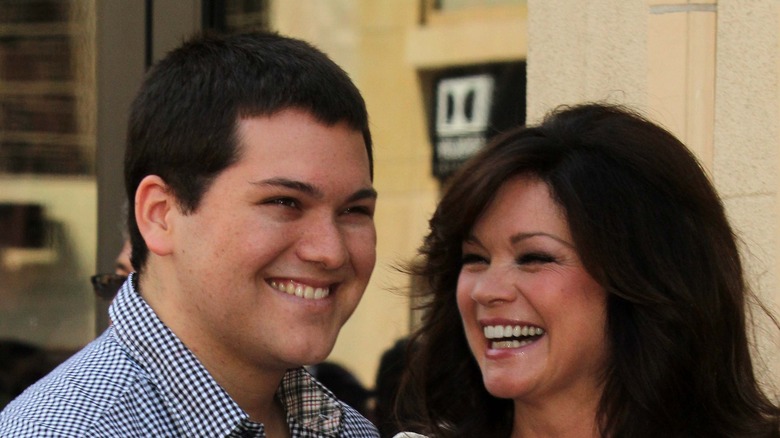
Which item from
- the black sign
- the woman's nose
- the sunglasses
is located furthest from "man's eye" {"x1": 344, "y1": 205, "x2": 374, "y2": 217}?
the black sign

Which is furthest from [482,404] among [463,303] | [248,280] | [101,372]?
[101,372]

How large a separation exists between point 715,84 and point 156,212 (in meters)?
2.03

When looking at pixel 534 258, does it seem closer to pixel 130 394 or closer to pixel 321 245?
pixel 321 245

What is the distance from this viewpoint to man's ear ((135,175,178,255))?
2.72 meters

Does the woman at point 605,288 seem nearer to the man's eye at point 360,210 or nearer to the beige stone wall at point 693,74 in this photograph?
the man's eye at point 360,210

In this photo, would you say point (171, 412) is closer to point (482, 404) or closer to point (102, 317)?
point (482, 404)

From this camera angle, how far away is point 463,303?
317 cm

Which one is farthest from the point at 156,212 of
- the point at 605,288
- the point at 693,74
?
the point at 693,74

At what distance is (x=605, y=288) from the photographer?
9.79 ft

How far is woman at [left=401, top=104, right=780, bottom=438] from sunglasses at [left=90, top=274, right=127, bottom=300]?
6.63 ft

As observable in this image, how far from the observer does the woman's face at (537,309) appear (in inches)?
117

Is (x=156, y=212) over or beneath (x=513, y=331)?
over

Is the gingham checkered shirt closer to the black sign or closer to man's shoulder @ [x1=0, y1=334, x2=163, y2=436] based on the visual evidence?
man's shoulder @ [x1=0, y1=334, x2=163, y2=436]

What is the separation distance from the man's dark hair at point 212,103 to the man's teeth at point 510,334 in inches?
21.3
